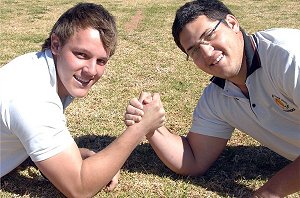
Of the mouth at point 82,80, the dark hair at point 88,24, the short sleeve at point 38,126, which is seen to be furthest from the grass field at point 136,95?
the dark hair at point 88,24

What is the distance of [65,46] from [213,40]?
94 centimetres

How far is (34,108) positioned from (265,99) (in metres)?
1.48

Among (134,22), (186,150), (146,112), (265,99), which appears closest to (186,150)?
(186,150)

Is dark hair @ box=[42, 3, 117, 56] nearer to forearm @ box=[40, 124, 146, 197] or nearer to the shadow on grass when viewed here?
forearm @ box=[40, 124, 146, 197]

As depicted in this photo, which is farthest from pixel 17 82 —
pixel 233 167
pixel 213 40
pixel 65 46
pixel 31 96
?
pixel 233 167

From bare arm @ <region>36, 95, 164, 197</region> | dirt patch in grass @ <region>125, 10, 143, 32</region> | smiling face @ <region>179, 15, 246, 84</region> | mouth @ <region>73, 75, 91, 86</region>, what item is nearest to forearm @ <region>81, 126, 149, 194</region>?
bare arm @ <region>36, 95, 164, 197</region>

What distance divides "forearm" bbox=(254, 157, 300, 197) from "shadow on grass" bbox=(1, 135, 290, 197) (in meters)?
0.39

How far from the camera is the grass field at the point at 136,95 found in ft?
11.0

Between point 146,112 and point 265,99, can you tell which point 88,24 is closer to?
point 146,112

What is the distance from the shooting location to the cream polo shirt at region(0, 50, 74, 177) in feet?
8.61

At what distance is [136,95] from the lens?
5555mm

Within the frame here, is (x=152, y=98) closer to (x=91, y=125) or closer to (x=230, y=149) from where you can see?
(x=230, y=149)

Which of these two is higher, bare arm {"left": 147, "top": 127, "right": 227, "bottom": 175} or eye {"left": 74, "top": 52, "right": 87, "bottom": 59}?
eye {"left": 74, "top": 52, "right": 87, "bottom": 59}

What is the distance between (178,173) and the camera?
3.51 m
